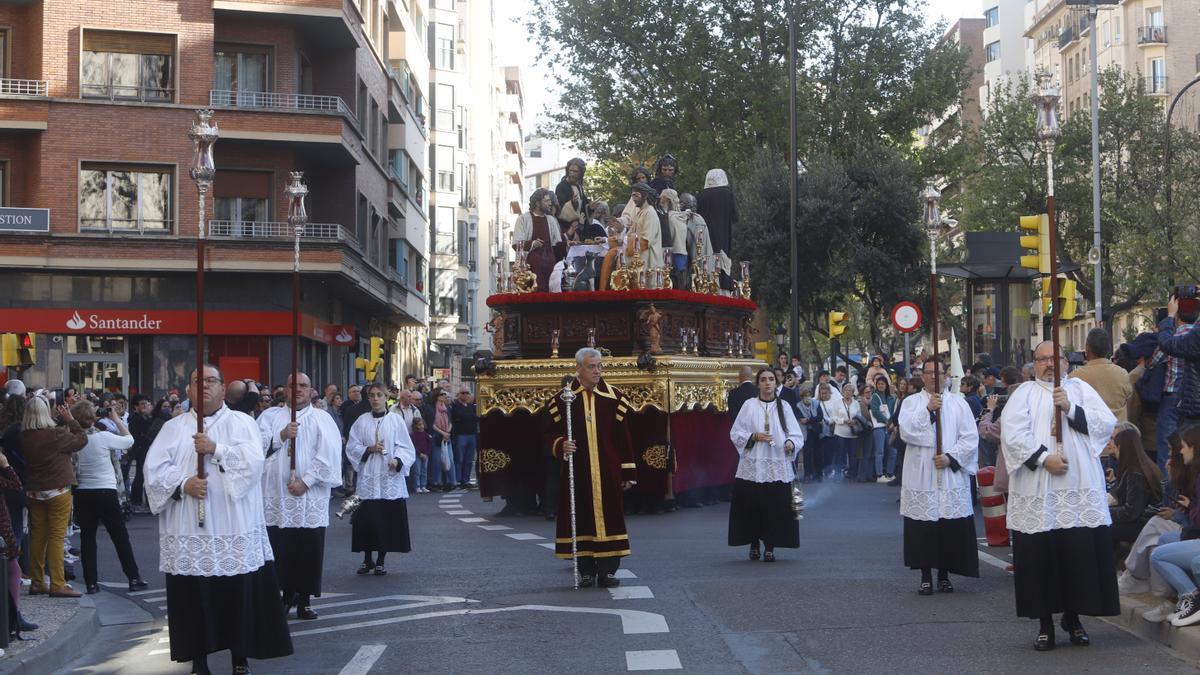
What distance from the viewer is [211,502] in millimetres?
9883

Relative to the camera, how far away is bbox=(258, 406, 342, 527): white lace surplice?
514 inches

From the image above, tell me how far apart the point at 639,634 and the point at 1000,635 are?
90.8 inches

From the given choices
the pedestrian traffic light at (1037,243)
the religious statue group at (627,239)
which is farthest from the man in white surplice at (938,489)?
the religious statue group at (627,239)

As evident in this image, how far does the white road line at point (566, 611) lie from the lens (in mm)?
11466

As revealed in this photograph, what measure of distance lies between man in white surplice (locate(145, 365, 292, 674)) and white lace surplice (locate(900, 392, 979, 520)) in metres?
5.67

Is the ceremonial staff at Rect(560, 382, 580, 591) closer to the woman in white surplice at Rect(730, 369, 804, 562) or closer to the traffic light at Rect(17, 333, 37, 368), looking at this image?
the woman in white surplice at Rect(730, 369, 804, 562)

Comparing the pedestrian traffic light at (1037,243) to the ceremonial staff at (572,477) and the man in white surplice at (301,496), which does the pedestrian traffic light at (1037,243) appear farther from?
the man in white surplice at (301,496)

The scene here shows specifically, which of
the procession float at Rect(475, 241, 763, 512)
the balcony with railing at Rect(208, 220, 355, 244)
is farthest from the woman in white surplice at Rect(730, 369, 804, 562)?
the balcony with railing at Rect(208, 220, 355, 244)

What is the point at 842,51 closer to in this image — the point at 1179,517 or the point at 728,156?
the point at 728,156

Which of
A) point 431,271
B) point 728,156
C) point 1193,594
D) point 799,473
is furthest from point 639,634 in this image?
point 431,271

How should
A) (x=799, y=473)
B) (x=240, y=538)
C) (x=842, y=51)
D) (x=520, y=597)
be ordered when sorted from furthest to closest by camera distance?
(x=842, y=51) < (x=799, y=473) < (x=520, y=597) < (x=240, y=538)

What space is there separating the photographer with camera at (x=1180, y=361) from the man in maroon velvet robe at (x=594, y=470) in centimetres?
433

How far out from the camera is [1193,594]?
1026 centimetres

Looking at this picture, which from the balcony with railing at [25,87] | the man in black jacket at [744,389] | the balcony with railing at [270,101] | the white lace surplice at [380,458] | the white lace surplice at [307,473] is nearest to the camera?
the white lace surplice at [307,473]
